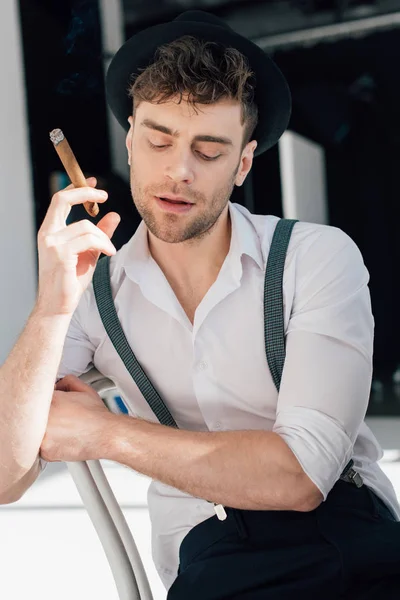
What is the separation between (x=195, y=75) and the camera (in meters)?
1.55

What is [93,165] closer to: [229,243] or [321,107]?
[321,107]

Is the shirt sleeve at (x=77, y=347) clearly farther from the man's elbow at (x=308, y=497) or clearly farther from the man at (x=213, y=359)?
the man's elbow at (x=308, y=497)

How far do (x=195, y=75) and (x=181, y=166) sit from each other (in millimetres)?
193

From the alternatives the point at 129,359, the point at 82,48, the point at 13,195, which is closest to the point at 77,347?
the point at 129,359

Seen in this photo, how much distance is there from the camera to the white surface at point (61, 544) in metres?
2.54

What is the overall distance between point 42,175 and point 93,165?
21.9 inches

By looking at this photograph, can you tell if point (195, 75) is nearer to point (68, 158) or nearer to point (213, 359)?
point (68, 158)

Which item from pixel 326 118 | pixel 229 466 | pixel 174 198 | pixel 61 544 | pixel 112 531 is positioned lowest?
pixel 61 544

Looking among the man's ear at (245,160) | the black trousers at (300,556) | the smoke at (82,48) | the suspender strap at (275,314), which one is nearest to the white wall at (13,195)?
the smoke at (82,48)

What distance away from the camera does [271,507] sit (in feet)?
4.27

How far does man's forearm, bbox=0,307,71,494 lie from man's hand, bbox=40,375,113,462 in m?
0.02

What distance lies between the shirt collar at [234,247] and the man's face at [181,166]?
68 mm

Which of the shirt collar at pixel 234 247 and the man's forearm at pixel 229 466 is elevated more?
the shirt collar at pixel 234 247

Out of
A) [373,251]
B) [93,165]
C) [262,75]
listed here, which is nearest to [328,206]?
[373,251]
